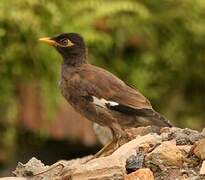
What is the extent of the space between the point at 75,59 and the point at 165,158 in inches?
64.5

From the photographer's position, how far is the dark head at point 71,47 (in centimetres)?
602

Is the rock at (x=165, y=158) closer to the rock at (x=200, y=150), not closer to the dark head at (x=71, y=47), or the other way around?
the rock at (x=200, y=150)

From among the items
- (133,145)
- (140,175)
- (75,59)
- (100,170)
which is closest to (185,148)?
(133,145)

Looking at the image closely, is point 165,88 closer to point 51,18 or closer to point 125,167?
point 51,18

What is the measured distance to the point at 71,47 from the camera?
19.9ft

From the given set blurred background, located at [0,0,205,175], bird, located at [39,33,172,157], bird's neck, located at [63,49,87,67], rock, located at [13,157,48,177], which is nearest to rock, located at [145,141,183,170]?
rock, located at [13,157,48,177]

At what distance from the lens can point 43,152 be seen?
8.48m

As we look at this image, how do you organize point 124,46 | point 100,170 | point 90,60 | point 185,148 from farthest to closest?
point 124,46
point 90,60
point 185,148
point 100,170

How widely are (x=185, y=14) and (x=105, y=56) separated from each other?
962 millimetres

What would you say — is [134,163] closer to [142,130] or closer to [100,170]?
[100,170]

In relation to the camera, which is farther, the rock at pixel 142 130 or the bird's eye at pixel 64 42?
the bird's eye at pixel 64 42

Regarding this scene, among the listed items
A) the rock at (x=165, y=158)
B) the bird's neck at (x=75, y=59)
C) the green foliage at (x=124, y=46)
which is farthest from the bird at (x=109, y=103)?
the green foliage at (x=124, y=46)

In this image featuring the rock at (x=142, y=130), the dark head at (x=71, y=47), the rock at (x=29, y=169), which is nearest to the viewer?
the rock at (x=29, y=169)

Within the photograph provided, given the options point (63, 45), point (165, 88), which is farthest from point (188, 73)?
point (63, 45)
